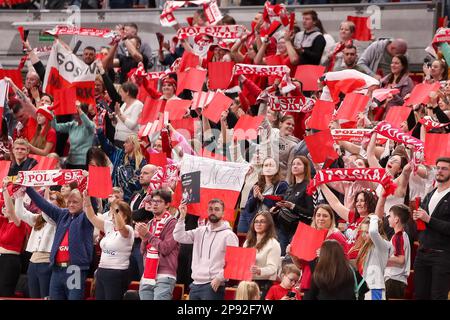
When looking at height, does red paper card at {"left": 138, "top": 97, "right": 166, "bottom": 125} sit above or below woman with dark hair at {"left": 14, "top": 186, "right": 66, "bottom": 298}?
above

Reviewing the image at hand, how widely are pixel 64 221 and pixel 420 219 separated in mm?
3594

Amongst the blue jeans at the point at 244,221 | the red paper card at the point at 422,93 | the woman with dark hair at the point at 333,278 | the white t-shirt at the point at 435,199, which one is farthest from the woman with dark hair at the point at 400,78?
the woman with dark hair at the point at 333,278

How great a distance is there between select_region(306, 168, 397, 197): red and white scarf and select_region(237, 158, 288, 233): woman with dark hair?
678 millimetres

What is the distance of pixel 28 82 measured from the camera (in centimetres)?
1675

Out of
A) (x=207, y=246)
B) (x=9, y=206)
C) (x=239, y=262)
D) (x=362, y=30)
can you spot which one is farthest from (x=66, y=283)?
(x=362, y=30)

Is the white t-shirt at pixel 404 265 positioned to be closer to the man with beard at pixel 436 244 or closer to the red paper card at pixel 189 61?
the man with beard at pixel 436 244

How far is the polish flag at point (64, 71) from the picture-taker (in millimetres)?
15812

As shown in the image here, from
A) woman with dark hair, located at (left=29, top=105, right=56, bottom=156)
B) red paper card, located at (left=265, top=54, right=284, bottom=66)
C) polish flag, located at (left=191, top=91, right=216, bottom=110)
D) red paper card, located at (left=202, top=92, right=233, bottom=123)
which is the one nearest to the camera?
red paper card, located at (left=202, top=92, right=233, bottom=123)

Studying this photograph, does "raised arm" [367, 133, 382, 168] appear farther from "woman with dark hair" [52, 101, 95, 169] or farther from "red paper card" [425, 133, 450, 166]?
"woman with dark hair" [52, 101, 95, 169]

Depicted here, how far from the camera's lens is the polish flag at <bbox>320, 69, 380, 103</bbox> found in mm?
14352

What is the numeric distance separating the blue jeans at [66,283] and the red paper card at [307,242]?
2375mm

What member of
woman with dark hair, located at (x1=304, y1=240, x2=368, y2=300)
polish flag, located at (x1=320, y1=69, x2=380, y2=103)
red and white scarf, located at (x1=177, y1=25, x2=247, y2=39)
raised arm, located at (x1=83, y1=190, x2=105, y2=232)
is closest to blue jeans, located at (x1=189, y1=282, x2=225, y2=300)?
raised arm, located at (x1=83, y1=190, x2=105, y2=232)

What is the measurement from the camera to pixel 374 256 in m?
10.8
